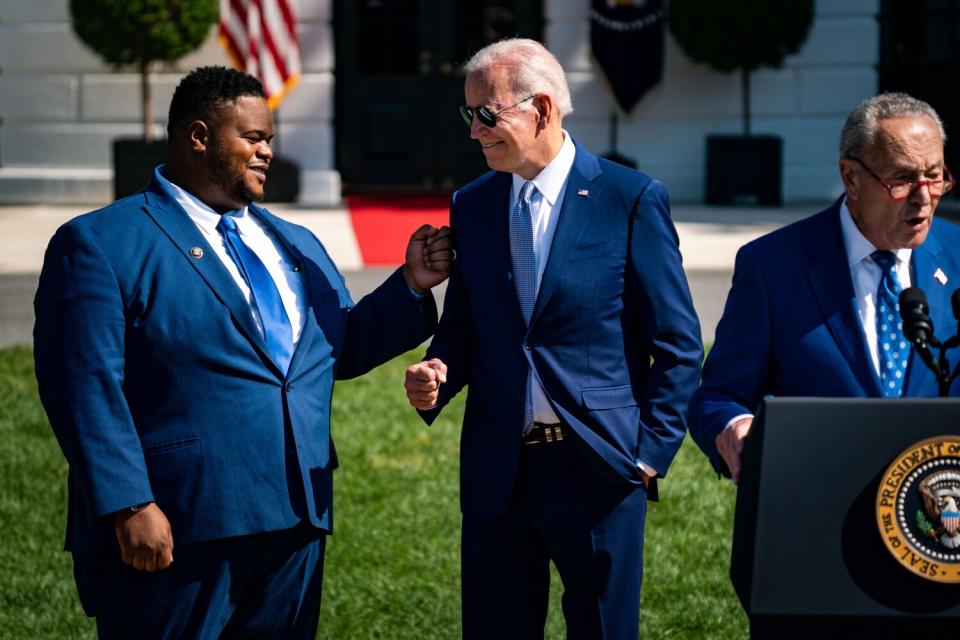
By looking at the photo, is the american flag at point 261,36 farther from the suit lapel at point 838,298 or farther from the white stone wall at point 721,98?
the suit lapel at point 838,298

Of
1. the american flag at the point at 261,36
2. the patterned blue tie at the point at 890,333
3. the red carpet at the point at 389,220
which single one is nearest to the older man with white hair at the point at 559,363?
the patterned blue tie at the point at 890,333

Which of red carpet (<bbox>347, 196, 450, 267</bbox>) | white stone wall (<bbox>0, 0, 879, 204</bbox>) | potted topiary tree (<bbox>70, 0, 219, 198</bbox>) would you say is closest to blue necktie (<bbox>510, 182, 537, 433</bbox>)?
red carpet (<bbox>347, 196, 450, 267</bbox>)

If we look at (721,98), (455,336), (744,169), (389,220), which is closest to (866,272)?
(455,336)

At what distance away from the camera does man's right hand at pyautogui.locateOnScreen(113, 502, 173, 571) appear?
3500mm

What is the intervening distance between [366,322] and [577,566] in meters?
0.85

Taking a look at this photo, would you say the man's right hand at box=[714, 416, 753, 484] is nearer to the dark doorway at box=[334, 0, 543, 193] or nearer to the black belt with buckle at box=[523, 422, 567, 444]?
the black belt with buckle at box=[523, 422, 567, 444]

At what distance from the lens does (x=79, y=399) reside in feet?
11.4

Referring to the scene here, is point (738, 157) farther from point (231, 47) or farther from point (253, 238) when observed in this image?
point (253, 238)

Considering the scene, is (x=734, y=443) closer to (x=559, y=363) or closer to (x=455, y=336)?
(x=559, y=363)

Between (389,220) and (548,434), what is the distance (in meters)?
12.2

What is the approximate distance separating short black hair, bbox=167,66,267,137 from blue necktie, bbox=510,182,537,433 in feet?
2.43

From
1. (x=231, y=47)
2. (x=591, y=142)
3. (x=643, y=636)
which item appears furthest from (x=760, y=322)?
(x=591, y=142)

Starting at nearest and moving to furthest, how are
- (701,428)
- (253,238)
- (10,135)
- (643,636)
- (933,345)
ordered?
1. (933,345)
2. (701,428)
3. (253,238)
4. (643,636)
5. (10,135)

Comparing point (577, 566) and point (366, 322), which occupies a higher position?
point (366, 322)
